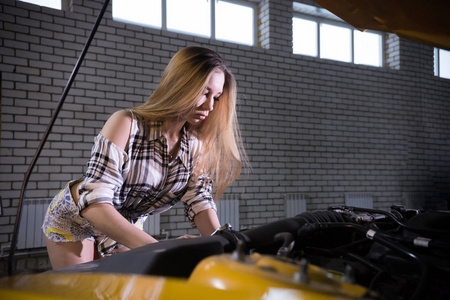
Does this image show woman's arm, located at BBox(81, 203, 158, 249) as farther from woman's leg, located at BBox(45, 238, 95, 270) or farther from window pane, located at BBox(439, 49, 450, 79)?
window pane, located at BBox(439, 49, 450, 79)

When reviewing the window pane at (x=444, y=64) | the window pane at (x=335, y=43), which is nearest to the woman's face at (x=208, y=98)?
the window pane at (x=335, y=43)

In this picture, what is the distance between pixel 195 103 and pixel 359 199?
6.49 m

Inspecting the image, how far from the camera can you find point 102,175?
1164mm

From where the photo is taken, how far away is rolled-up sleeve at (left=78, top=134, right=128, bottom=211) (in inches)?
44.5

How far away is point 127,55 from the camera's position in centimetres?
544

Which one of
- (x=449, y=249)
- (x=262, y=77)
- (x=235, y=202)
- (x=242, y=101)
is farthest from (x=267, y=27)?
(x=449, y=249)

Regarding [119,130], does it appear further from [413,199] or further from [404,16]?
[413,199]

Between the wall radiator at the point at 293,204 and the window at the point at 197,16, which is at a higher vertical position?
the window at the point at 197,16

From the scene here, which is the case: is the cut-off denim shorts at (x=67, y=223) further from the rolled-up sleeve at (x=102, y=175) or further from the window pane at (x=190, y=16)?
the window pane at (x=190, y=16)

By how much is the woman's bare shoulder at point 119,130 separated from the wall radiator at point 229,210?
4.77 metres

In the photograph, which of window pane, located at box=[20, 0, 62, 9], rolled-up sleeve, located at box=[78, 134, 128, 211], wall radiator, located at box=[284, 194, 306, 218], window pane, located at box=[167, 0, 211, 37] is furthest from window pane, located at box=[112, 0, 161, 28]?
rolled-up sleeve, located at box=[78, 134, 128, 211]

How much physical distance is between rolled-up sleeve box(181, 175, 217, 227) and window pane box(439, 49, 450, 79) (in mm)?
8861

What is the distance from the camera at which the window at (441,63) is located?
8.55m

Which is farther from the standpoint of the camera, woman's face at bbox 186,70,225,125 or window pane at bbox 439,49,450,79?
window pane at bbox 439,49,450,79
